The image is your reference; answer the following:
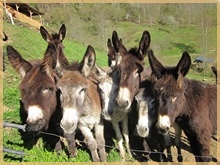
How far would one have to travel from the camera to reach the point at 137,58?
631 centimetres

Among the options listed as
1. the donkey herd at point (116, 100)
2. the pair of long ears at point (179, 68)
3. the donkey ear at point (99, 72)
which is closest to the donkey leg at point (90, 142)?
the donkey herd at point (116, 100)

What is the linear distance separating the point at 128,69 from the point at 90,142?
160 cm

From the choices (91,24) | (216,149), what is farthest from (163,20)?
(216,149)

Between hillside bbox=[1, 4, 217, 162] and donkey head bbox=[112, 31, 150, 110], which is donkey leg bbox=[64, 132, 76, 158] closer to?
donkey head bbox=[112, 31, 150, 110]

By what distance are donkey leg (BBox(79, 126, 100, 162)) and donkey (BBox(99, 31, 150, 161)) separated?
50 centimetres

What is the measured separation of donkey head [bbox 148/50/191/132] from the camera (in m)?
5.21

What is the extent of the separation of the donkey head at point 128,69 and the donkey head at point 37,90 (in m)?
1.27

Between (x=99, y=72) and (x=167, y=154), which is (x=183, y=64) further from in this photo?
(x=167, y=154)

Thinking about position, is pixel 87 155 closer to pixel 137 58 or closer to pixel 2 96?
pixel 137 58

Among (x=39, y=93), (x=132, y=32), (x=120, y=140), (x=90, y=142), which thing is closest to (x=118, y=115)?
(x=120, y=140)

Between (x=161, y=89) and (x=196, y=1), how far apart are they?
70.3 metres

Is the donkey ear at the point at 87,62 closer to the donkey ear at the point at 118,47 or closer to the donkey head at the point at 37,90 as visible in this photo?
the donkey head at the point at 37,90

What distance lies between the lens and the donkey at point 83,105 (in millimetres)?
5140

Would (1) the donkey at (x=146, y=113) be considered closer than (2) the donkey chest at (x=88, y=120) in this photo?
Yes
